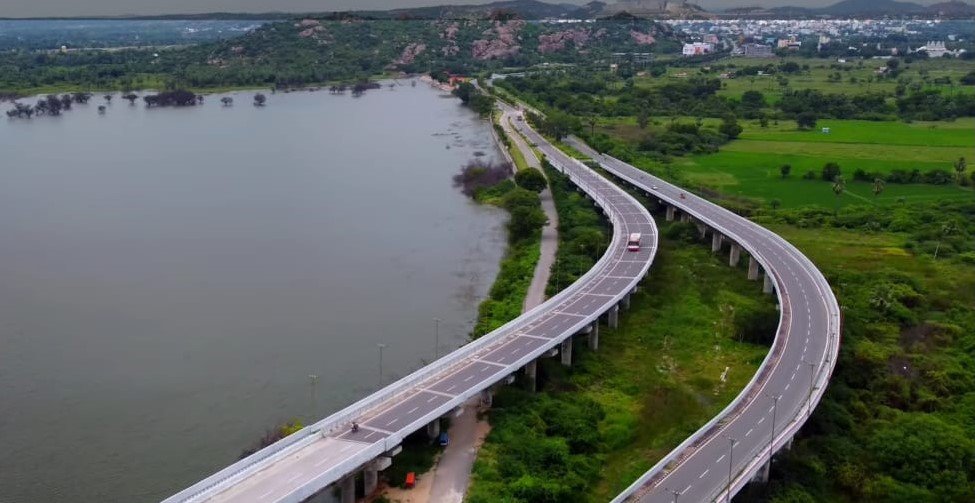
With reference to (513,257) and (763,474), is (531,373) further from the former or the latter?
(513,257)

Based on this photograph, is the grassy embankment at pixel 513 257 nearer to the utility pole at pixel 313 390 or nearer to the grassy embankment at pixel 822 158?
the utility pole at pixel 313 390

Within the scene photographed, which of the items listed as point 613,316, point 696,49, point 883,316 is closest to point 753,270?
point 883,316

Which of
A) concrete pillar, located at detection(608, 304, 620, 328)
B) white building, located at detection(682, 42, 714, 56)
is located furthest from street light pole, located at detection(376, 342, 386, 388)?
white building, located at detection(682, 42, 714, 56)

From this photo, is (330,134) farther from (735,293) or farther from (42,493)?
(42,493)

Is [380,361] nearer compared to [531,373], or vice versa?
[531,373]

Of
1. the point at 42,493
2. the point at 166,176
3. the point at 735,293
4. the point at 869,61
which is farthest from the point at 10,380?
the point at 869,61

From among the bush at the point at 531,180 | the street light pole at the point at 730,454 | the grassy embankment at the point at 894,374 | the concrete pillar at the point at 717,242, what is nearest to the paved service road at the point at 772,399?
the street light pole at the point at 730,454
